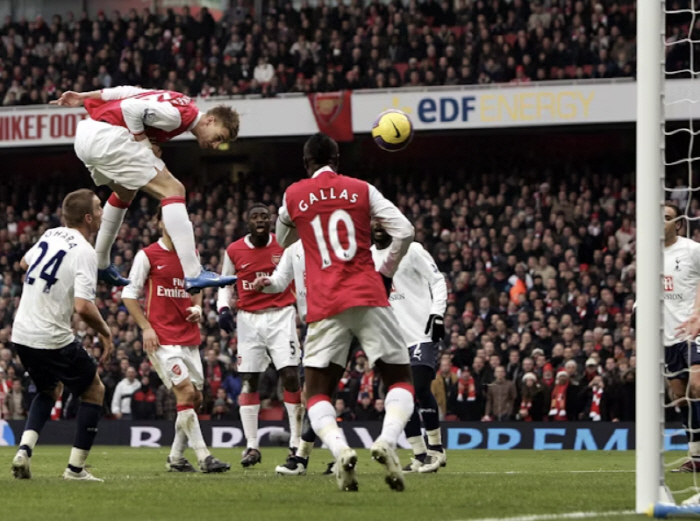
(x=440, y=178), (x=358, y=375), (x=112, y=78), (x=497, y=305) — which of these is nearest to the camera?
(x=358, y=375)

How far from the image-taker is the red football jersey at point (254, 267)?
42.3ft

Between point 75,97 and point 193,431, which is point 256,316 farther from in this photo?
point 75,97

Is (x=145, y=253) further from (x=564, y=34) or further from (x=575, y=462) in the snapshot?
(x=564, y=34)

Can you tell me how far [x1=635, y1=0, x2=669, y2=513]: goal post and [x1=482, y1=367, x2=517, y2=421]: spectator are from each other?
1347cm

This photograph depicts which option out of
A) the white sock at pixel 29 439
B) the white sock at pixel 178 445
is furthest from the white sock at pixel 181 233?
the white sock at pixel 178 445

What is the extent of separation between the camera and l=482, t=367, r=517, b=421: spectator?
66.5ft

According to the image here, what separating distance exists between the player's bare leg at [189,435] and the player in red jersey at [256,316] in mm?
1069

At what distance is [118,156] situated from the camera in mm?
9398

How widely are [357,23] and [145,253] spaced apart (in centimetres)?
1960

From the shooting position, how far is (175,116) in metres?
9.43

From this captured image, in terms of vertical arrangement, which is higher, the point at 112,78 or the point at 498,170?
the point at 112,78

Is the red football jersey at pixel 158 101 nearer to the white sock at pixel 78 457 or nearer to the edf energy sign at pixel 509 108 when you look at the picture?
the white sock at pixel 78 457

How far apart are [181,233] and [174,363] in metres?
2.51

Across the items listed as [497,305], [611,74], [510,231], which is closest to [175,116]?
[497,305]
